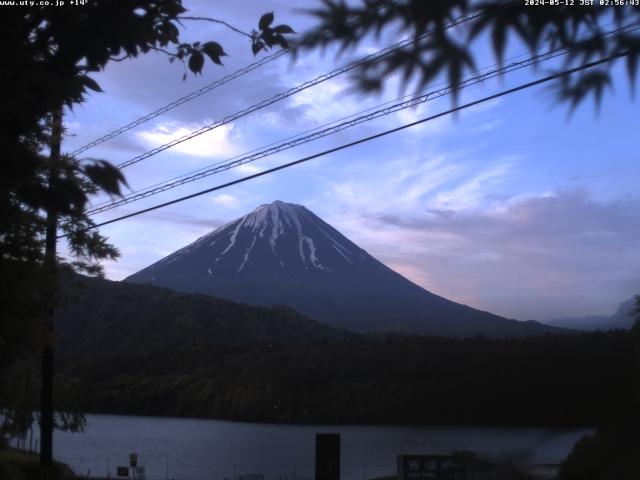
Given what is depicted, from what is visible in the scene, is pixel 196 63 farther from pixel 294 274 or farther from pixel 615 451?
pixel 294 274

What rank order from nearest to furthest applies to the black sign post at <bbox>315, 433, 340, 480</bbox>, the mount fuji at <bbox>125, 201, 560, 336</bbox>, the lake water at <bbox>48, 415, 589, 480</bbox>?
1. the black sign post at <bbox>315, 433, 340, 480</bbox>
2. the lake water at <bbox>48, 415, 589, 480</bbox>
3. the mount fuji at <bbox>125, 201, 560, 336</bbox>

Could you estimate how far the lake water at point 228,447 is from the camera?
1995 centimetres

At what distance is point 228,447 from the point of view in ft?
97.6

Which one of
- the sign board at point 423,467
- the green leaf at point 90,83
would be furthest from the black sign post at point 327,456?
the green leaf at point 90,83

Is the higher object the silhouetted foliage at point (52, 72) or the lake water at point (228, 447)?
the silhouetted foliage at point (52, 72)

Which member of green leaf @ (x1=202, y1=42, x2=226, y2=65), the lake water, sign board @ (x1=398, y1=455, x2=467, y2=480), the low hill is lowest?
the lake water

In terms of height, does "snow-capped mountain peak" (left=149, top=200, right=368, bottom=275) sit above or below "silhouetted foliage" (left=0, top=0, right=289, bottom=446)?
above

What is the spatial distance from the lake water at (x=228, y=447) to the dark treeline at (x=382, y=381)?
23.4 inches

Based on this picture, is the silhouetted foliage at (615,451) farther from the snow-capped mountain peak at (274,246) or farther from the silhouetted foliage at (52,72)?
the snow-capped mountain peak at (274,246)

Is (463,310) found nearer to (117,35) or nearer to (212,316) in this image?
(212,316)

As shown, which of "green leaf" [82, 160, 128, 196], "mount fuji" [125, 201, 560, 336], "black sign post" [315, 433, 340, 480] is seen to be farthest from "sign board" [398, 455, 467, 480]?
"mount fuji" [125, 201, 560, 336]

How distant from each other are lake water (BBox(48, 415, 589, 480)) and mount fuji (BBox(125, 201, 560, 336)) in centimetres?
3077

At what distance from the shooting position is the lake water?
1995 cm

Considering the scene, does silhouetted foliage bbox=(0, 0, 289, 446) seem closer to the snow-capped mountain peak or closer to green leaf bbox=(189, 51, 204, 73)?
green leaf bbox=(189, 51, 204, 73)
